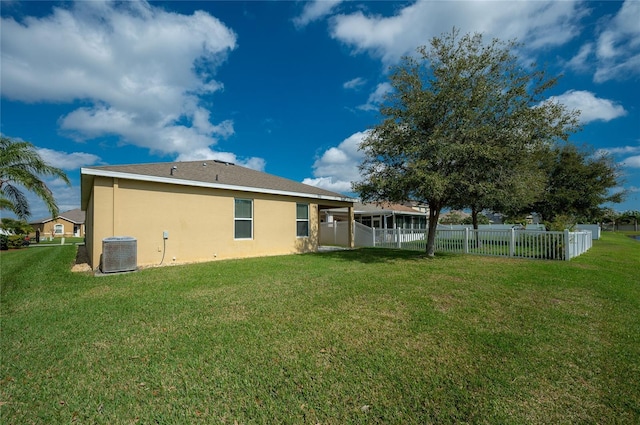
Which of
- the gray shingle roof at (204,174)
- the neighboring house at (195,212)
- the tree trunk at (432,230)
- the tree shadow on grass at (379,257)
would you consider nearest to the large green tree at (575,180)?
the tree trunk at (432,230)

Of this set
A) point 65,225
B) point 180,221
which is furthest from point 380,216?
point 65,225

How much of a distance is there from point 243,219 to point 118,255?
439 centimetres

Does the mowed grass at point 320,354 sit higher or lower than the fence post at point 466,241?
lower

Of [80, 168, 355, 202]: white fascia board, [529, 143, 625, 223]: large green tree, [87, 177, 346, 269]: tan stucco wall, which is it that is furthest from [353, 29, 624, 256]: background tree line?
[529, 143, 625, 223]: large green tree

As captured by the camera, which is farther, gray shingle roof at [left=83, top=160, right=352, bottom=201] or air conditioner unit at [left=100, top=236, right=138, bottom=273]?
gray shingle roof at [left=83, top=160, right=352, bottom=201]

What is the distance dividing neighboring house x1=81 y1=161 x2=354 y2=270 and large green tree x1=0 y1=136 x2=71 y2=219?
428 centimetres

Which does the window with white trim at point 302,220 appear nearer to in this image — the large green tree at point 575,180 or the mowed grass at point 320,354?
the mowed grass at point 320,354

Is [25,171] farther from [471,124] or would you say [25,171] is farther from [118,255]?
[471,124]

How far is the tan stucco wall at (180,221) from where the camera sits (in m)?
8.20

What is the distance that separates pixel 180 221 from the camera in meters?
9.56

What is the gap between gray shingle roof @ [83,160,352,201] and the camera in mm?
8984

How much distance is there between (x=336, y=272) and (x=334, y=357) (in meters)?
4.75

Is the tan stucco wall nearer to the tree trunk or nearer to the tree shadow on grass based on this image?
the tree shadow on grass

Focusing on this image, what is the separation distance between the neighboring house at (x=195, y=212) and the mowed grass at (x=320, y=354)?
273 centimetres
